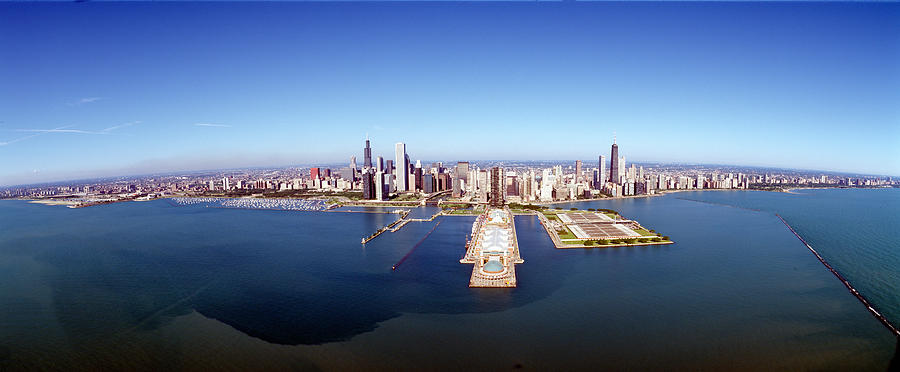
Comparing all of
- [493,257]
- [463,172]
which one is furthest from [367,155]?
[493,257]

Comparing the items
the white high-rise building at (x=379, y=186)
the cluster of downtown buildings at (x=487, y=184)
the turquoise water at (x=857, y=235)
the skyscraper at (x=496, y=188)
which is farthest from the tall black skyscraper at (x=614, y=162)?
the white high-rise building at (x=379, y=186)

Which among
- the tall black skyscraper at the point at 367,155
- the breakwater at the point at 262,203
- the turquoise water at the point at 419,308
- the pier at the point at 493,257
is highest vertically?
the tall black skyscraper at the point at 367,155

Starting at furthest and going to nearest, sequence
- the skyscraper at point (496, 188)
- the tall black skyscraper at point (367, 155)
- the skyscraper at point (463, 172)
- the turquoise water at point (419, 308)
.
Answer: the tall black skyscraper at point (367, 155), the skyscraper at point (463, 172), the skyscraper at point (496, 188), the turquoise water at point (419, 308)

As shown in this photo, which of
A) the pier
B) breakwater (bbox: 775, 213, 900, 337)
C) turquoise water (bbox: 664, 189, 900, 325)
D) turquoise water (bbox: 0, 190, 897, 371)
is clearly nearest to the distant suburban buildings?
Answer: turquoise water (bbox: 664, 189, 900, 325)

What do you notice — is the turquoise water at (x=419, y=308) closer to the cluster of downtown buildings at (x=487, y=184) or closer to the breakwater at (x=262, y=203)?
the breakwater at (x=262, y=203)

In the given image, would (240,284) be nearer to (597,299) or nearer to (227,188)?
(597,299)

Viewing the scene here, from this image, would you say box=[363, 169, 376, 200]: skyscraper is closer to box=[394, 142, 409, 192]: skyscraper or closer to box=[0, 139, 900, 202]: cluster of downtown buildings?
box=[0, 139, 900, 202]: cluster of downtown buildings

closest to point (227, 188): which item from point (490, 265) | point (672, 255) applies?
point (490, 265)
